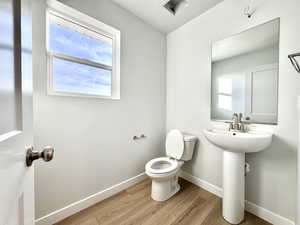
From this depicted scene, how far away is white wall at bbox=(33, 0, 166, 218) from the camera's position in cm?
118

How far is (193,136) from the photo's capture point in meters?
Result: 1.82

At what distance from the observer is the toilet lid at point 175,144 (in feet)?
5.77

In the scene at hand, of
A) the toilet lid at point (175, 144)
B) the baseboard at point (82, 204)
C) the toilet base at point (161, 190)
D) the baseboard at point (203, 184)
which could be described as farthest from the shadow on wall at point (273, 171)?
the baseboard at point (82, 204)

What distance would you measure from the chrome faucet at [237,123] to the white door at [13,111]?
1.60 m

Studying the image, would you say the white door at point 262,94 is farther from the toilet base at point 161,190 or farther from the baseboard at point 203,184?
the toilet base at point 161,190

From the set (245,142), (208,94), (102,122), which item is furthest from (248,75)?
(102,122)

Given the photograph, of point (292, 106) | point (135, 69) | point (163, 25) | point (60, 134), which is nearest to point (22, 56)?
point (60, 134)

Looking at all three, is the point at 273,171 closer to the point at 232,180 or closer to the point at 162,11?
the point at 232,180

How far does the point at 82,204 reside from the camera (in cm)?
140

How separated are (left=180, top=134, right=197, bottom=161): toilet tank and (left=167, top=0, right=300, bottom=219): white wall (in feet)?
0.37

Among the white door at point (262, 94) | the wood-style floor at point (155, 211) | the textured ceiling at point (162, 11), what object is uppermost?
the textured ceiling at point (162, 11)

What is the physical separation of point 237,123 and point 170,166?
3.04 feet

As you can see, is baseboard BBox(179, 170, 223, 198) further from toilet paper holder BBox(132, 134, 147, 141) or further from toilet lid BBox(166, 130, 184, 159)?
toilet paper holder BBox(132, 134, 147, 141)

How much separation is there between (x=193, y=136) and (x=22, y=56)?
180 cm
